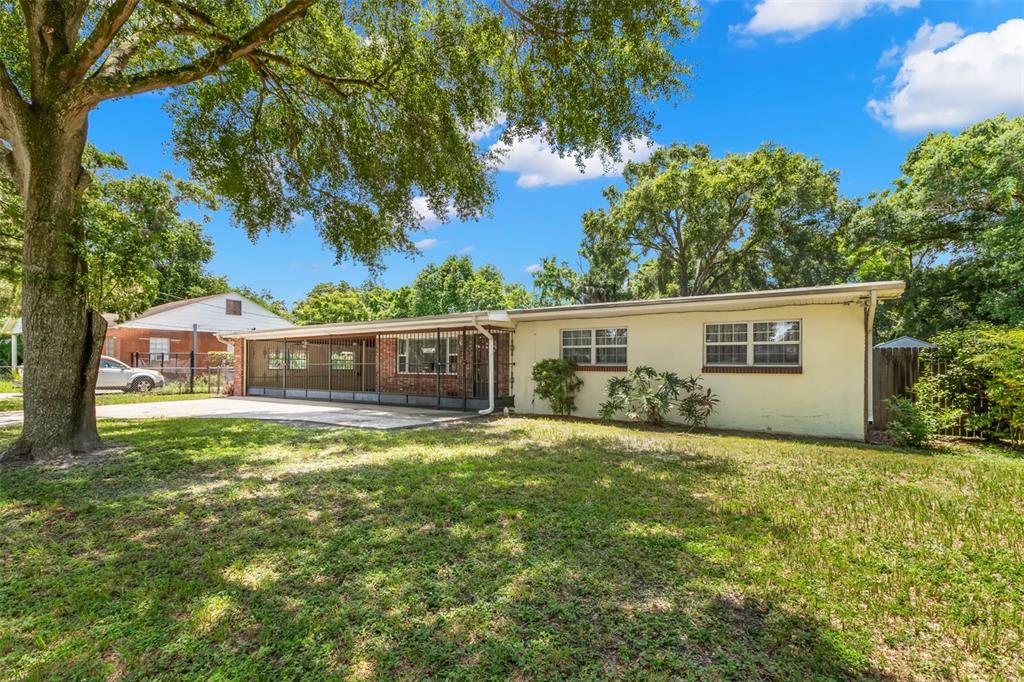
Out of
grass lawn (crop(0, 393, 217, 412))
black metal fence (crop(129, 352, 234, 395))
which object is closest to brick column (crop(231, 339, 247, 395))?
black metal fence (crop(129, 352, 234, 395))

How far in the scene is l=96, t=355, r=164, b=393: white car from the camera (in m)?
17.8

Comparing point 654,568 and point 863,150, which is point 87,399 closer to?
point 654,568

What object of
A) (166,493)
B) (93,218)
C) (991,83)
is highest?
(991,83)

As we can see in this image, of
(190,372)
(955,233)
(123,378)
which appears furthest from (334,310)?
(955,233)

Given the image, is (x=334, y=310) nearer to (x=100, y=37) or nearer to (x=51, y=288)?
(x=51, y=288)

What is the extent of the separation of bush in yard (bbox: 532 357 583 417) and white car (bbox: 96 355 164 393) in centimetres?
1619

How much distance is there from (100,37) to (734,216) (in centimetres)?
2175

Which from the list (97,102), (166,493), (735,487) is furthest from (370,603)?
(97,102)

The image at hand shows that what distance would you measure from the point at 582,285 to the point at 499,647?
2501 cm

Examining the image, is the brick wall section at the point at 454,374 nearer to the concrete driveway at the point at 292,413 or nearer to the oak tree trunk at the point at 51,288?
the concrete driveway at the point at 292,413

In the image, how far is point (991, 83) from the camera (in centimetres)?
1172

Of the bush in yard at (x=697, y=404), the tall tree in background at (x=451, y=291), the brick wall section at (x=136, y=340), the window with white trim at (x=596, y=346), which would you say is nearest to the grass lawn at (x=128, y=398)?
the brick wall section at (x=136, y=340)

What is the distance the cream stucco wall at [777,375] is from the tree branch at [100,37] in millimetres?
9136

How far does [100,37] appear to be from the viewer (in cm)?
600
